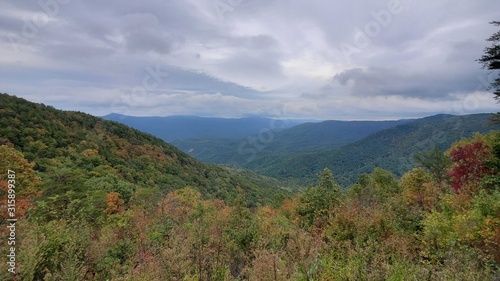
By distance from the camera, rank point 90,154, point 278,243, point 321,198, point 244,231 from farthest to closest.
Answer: point 90,154 < point 321,198 < point 244,231 < point 278,243

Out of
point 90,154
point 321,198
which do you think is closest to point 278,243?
point 321,198

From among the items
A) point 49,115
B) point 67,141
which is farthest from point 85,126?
point 67,141

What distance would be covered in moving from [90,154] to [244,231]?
49.1 meters

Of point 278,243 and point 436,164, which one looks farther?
point 436,164

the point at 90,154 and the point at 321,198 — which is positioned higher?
the point at 90,154

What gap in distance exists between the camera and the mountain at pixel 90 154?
32494mm

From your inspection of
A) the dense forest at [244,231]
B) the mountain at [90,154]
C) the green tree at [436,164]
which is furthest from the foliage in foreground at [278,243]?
the green tree at [436,164]

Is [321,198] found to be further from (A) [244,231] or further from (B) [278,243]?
(B) [278,243]

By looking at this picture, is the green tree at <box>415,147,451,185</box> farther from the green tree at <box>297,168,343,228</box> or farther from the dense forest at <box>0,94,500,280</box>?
the green tree at <box>297,168,343,228</box>

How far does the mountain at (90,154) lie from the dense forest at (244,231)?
0.32m

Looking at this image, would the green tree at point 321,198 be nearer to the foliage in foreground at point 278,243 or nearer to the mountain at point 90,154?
the foliage in foreground at point 278,243

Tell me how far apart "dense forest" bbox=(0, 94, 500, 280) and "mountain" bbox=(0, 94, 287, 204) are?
12.7 inches

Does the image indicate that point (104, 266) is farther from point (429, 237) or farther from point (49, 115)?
point (49, 115)

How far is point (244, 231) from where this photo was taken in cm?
1110
